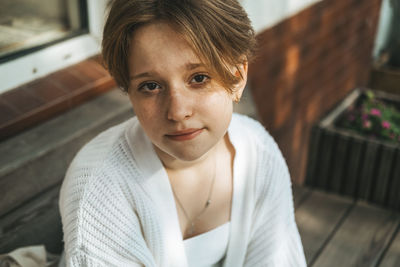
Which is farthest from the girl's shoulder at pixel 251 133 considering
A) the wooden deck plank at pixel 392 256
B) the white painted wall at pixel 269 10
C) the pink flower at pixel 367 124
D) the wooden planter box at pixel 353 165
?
the pink flower at pixel 367 124

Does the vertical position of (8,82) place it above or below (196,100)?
below

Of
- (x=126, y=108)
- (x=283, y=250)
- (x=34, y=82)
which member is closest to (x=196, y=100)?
(x=283, y=250)

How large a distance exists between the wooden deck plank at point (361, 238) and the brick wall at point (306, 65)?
35.5 inches

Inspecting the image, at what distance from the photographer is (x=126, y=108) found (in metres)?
2.09

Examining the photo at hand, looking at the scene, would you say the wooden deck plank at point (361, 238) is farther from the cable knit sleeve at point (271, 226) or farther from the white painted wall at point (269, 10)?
the white painted wall at point (269, 10)

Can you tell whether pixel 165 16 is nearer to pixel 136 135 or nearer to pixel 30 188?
pixel 136 135

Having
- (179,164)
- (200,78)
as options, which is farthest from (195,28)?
Answer: (179,164)

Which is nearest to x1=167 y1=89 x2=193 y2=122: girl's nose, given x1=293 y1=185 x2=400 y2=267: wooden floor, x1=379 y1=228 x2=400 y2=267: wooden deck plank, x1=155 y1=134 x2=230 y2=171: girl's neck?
x1=155 y1=134 x2=230 y2=171: girl's neck

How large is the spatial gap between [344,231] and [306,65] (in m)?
1.52

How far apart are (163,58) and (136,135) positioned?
1.26 feet

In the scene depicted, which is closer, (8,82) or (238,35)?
(238,35)

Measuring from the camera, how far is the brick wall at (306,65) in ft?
10.4

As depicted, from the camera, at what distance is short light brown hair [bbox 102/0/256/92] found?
1.16m

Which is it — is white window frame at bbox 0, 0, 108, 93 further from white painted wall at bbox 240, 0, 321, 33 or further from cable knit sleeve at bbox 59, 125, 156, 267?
white painted wall at bbox 240, 0, 321, 33
